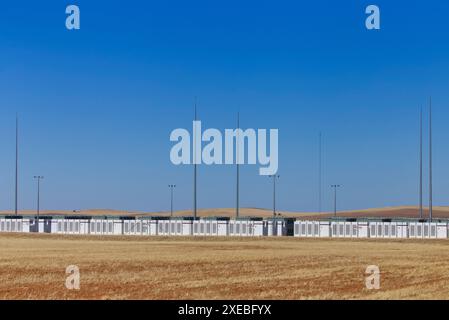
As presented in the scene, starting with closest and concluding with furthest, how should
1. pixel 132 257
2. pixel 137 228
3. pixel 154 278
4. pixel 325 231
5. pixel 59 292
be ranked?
pixel 59 292 → pixel 154 278 → pixel 132 257 → pixel 325 231 → pixel 137 228

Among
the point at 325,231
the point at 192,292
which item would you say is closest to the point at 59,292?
the point at 192,292

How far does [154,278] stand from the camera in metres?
43.7

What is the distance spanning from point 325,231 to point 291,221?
6364 mm

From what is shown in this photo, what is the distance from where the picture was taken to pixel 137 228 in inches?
4843

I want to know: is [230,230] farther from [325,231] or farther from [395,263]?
[395,263]

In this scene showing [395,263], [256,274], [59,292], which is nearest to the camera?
[59,292]

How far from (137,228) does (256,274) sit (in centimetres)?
7784
